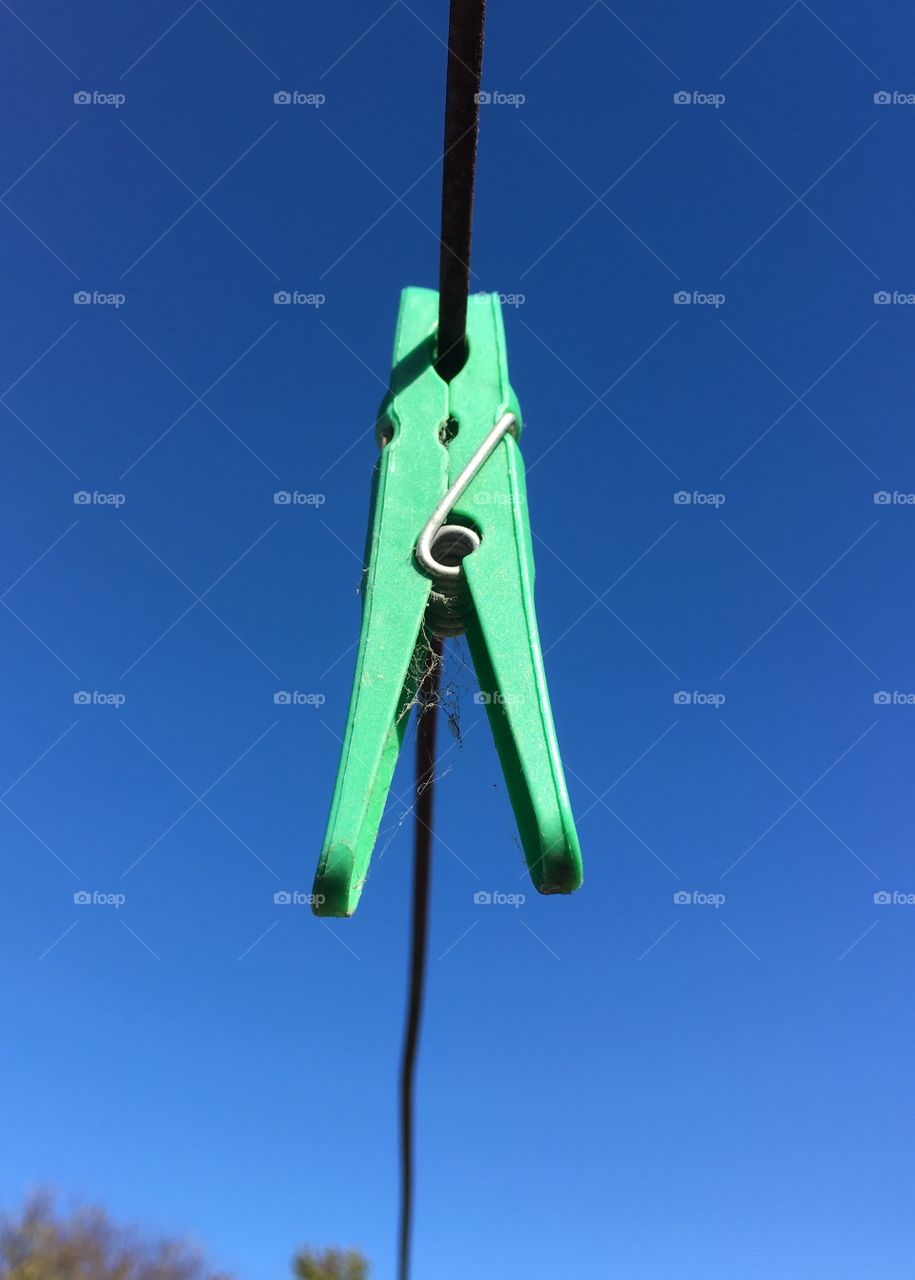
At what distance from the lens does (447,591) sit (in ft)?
6.11

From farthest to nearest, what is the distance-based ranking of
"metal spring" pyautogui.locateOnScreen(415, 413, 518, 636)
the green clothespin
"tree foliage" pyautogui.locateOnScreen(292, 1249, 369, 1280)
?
"tree foliage" pyautogui.locateOnScreen(292, 1249, 369, 1280) < "metal spring" pyautogui.locateOnScreen(415, 413, 518, 636) < the green clothespin

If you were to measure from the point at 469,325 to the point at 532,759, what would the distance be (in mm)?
1212

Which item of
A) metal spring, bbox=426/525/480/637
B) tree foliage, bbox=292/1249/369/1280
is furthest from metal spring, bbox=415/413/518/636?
tree foliage, bbox=292/1249/369/1280

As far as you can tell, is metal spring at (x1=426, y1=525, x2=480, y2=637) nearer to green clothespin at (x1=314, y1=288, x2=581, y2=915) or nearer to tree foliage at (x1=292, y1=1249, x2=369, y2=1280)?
green clothespin at (x1=314, y1=288, x2=581, y2=915)

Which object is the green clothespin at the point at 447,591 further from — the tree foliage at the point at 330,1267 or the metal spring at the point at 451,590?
the tree foliage at the point at 330,1267

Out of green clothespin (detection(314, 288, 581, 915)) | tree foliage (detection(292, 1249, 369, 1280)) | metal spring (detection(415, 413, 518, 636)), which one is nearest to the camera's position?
green clothespin (detection(314, 288, 581, 915))

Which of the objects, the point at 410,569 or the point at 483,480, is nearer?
the point at 410,569

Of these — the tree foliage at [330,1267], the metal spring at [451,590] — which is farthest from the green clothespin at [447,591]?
the tree foliage at [330,1267]

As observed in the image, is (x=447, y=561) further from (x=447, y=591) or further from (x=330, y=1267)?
(x=330, y=1267)

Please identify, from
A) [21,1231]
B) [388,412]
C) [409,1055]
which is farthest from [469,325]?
[21,1231]

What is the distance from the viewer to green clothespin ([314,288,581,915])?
150 centimetres

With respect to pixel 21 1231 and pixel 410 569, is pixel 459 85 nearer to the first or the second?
pixel 410 569

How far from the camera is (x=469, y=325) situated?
7.41 ft

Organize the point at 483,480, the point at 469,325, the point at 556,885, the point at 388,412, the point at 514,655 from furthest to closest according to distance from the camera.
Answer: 1. the point at 469,325
2. the point at 388,412
3. the point at 483,480
4. the point at 514,655
5. the point at 556,885
